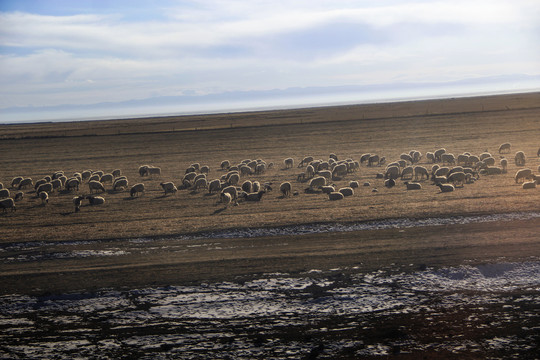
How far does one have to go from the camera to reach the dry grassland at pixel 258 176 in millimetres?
20031

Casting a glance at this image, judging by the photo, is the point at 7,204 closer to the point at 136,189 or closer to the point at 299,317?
the point at 136,189

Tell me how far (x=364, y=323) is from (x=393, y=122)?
2370 inches

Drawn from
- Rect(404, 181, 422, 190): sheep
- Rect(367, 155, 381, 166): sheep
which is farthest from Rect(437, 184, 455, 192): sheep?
Rect(367, 155, 381, 166): sheep

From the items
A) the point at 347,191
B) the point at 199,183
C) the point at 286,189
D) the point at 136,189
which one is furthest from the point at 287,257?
the point at 136,189

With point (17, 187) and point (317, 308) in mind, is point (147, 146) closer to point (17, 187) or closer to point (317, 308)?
point (17, 187)

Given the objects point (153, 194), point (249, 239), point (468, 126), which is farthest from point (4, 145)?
point (249, 239)

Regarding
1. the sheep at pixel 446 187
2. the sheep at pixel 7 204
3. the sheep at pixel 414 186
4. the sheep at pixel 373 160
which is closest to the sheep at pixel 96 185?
the sheep at pixel 7 204

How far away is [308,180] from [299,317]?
18.8 metres

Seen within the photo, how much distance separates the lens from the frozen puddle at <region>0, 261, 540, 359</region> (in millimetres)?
9797

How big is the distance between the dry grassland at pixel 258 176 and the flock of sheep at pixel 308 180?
1.62 ft

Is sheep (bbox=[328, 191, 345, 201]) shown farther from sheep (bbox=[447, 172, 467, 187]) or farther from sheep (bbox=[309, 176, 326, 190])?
sheep (bbox=[447, 172, 467, 187])

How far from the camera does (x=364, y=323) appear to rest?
1070 cm

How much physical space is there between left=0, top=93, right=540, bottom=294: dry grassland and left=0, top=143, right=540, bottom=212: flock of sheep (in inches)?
19.5

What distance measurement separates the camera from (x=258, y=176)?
32250 millimetres
